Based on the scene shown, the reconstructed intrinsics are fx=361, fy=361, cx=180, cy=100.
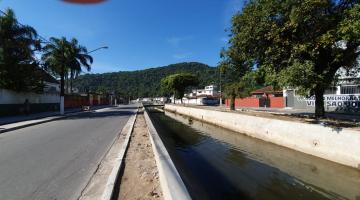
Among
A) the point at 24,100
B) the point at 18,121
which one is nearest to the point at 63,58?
the point at 24,100

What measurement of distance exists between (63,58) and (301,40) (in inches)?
1216

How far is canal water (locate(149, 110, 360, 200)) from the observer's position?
28.3 ft

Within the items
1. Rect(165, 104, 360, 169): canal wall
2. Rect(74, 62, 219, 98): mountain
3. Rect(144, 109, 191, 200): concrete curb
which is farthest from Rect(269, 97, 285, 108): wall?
Rect(74, 62, 219, 98): mountain

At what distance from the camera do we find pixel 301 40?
1714 centimetres

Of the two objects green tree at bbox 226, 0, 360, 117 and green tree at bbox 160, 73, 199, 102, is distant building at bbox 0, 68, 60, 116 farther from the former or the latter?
green tree at bbox 160, 73, 199, 102

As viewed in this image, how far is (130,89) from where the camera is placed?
178 m

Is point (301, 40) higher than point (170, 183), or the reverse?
point (301, 40)

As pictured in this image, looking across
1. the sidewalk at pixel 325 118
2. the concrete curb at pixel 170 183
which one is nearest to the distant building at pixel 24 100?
the sidewalk at pixel 325 118

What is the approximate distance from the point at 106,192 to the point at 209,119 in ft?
95.0

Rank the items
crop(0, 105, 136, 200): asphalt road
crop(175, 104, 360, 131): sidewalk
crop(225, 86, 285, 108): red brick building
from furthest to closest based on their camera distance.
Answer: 1. crop(225, 86, 285, 108): red brick building
2. crop(175, 104, 360, 131): sidewalk
3. crop(0, 105, 136, 200): asphalt road

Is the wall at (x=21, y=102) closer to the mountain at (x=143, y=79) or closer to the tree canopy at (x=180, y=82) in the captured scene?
the tree canopy at (x=180, y=82)

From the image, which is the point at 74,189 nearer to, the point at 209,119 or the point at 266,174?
the point at 266,174

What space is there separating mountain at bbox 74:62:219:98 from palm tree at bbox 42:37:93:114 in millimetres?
97173

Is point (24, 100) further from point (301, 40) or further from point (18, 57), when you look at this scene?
point (301, 40)
